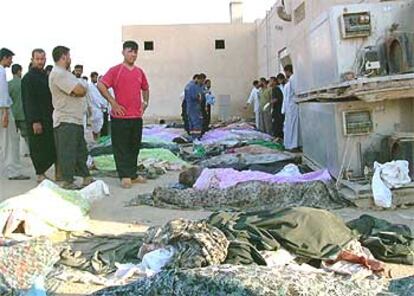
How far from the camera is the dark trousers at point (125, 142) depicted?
7.41 m

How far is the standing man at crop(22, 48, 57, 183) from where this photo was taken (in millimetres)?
7516

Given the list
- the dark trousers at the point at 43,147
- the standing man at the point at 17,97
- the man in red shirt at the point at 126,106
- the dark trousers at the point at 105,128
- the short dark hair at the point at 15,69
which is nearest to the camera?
the man in red shirt at the point at 126,106

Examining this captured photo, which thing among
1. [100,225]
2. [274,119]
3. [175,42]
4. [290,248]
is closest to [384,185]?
[290,248]

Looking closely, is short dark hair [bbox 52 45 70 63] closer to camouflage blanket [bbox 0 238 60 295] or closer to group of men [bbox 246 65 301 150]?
camouflage blanket [bbox 0 238 60 295]

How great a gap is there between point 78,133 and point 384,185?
10.7 feet

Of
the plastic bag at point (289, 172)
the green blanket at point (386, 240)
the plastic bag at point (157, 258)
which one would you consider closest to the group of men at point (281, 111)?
the plastic bag at point (289, 172)

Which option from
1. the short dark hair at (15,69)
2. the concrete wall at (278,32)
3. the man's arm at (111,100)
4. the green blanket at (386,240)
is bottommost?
the green blanket at (386,240)

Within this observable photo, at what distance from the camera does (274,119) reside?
12.7 m

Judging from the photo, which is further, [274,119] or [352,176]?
[274,119]

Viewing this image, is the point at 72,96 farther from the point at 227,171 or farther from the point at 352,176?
the point at 352,176

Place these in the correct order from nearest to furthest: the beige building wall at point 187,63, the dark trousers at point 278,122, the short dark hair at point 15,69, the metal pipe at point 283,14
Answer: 1. the short dark hair at point 15,69
2. the dark trousers at point 278,122
3. the metal pipe at point 283,14
4. the beige building wall at point 187,63

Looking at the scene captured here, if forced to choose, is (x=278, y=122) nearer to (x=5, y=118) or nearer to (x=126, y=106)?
(x=126, y=106)

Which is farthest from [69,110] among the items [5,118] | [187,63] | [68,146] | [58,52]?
[187,63]

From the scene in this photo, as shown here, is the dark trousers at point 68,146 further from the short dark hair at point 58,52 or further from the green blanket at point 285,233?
the green blanket at point 285,233
